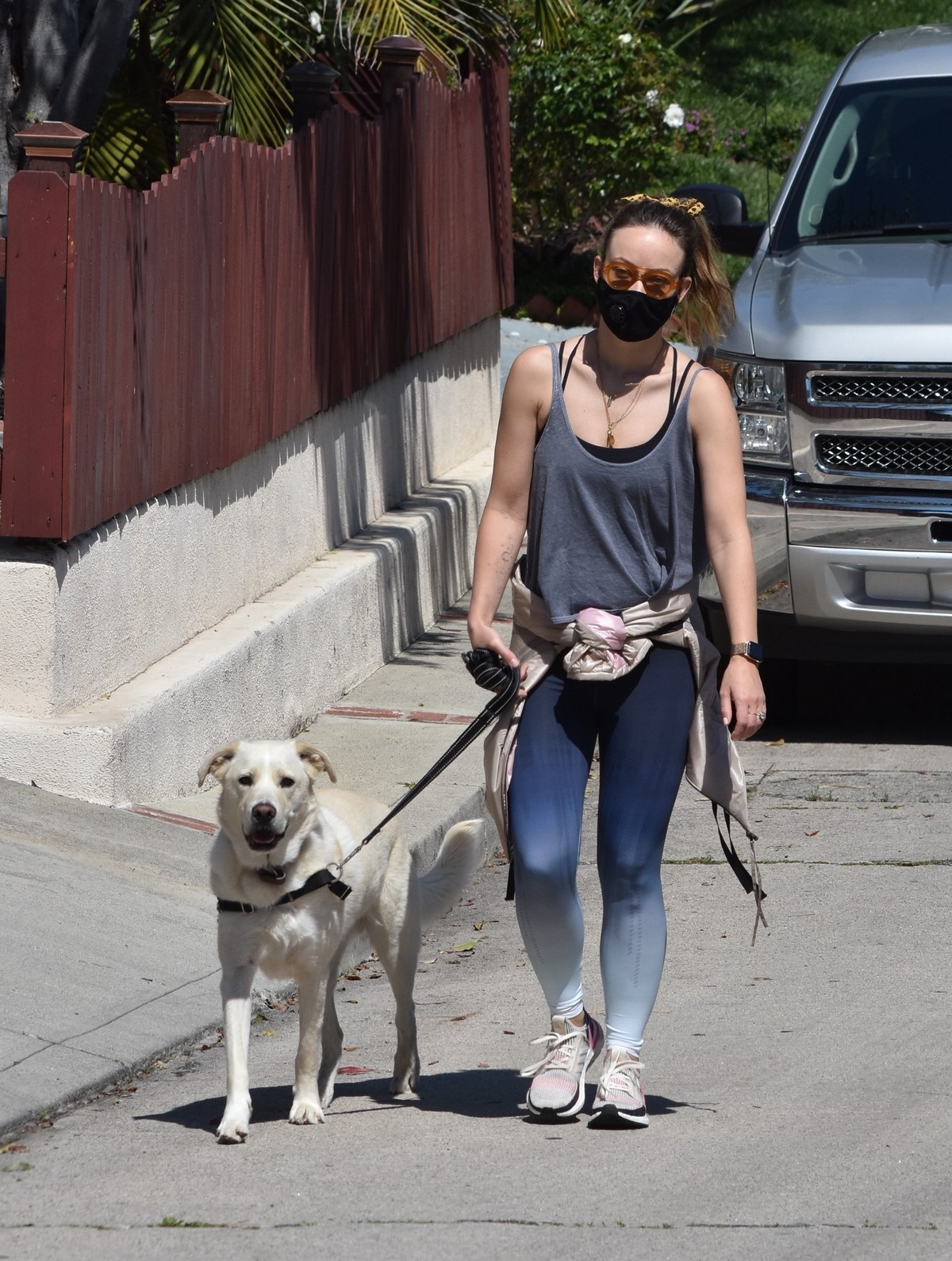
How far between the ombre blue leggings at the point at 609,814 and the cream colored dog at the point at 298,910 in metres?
0.50

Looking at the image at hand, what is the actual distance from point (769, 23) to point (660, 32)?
2.16m

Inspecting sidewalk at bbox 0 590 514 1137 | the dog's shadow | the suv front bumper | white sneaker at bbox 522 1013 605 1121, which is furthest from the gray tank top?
the suv front bumper

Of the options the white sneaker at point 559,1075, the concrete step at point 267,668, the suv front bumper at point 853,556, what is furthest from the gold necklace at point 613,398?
the suv front bumper at point 853,556

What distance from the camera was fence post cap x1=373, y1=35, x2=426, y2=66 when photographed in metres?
11.6

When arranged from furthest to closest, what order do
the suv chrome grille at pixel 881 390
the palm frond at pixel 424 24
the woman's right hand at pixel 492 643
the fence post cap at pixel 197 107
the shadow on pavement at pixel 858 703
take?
the palm frond at pixel 424 24
the shadow on pavement at pixel 858 703
the fence post cap at pixel 197 107
the suv chrome grille at pixel 881 390
the woman's right hand at pixel 492 643

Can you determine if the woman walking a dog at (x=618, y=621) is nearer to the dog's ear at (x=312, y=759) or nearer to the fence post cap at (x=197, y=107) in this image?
the dog's ear at (x=312, y=759)

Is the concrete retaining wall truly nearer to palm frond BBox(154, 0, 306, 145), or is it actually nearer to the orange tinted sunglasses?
palm frond BBox(154, 0, 306, 145)

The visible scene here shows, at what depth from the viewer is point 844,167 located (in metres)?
9.72

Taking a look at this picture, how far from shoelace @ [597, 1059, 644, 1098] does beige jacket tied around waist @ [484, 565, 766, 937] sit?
1.63ft

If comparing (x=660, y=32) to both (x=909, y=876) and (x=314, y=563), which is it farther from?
(x=909, y=876)

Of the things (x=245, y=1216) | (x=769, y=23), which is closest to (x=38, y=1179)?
(x=245, y=1216)

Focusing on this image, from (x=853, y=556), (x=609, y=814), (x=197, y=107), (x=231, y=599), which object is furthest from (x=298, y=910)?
(x=197, y=107)

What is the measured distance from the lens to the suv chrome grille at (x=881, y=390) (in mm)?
8391

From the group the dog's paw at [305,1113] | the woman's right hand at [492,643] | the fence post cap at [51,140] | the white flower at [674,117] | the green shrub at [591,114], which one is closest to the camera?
the woman's right hand at [492,643]
